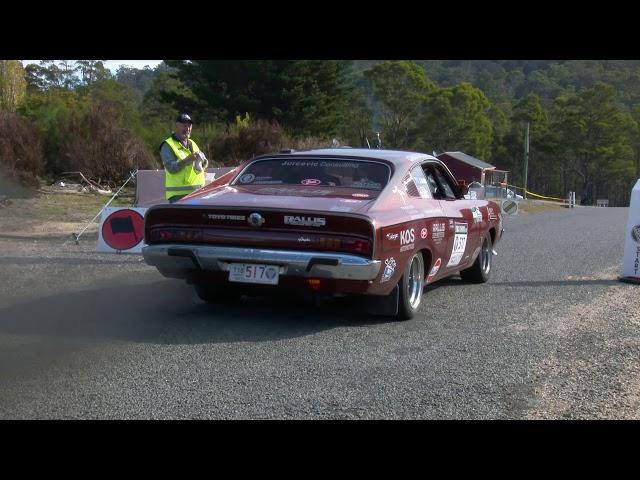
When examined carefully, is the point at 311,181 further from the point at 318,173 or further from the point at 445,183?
the point at 445,183

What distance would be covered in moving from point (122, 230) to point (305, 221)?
5335 mm

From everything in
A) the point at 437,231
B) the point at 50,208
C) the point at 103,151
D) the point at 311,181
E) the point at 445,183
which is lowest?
the point at 50,208

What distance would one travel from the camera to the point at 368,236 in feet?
20.4

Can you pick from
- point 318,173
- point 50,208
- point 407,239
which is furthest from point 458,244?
point 50,208

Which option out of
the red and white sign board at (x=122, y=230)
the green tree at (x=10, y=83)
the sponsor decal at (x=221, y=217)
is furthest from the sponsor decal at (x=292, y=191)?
the green tree at (x=10, y=83)

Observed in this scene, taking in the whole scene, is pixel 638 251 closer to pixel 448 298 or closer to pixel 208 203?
pixel 448 298

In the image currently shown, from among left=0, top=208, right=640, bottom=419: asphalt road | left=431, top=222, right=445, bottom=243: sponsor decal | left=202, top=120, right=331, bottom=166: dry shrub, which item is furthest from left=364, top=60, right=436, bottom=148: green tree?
left=431, top=222, right=445, bottom=243: sponsor decal

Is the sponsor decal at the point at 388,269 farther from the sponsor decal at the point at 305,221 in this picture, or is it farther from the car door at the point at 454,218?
the car door at the point at 454,218

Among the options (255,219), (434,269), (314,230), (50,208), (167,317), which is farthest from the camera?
(50,208)

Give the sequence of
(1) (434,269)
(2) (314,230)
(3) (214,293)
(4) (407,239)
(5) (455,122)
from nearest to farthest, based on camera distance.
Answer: (2) (314,230) → (4) (407,239) → (3) (214,293) → (1) (434,269) → (5) (455,122)

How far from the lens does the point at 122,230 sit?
432 inches

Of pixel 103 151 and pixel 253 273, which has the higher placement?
pixel 253 273

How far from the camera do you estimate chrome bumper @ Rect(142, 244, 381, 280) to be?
6188mm

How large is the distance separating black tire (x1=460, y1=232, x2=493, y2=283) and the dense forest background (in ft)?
7.42
